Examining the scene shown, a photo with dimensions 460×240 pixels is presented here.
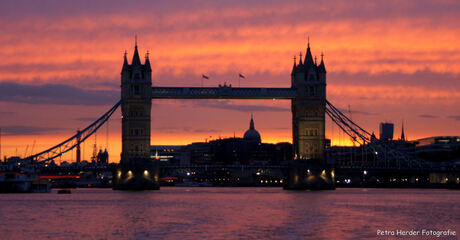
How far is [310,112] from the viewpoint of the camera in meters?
138

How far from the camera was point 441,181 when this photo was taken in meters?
174

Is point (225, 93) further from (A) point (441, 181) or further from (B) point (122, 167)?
(A) point (441, 181)

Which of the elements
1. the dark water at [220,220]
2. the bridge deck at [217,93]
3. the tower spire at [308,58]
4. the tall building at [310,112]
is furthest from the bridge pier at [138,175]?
the dark water at [220,220]

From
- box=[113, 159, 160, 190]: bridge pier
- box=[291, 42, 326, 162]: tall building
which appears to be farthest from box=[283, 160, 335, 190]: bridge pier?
box=[113, 159, 160, 190]: bridge pier

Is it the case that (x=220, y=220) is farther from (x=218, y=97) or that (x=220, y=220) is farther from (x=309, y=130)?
(x=309, y=130)

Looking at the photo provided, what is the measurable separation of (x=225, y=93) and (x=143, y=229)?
71351mm

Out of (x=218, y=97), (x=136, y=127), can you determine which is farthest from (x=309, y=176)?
(x=136, y=127)

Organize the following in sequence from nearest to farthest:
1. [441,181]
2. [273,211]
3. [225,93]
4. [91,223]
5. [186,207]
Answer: [91,223] → [273,211] → [186,207] → [225,93] → [441,181]

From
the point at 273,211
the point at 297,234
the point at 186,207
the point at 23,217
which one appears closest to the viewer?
the point at 297,234

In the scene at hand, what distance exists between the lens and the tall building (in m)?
137

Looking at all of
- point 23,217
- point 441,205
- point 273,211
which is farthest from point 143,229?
point 441,205

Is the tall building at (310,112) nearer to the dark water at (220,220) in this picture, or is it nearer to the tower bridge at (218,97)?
the tower bridge at (218,97)

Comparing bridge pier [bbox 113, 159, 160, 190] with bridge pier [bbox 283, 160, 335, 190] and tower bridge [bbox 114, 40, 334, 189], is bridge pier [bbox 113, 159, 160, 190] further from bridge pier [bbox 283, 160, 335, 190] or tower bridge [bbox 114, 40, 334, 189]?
bridge pier [bbox 283, 160, 335, 190]

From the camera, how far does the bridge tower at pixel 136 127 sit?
133500mm
